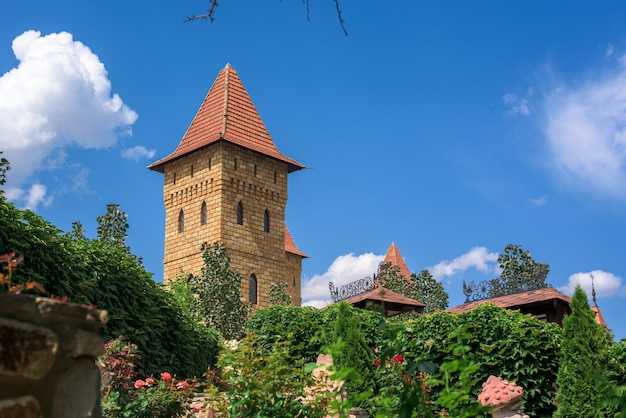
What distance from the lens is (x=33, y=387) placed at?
231 cm

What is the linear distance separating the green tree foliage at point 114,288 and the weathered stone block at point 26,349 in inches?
345

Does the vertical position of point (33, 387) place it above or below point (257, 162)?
below

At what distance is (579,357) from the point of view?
38.1 feet

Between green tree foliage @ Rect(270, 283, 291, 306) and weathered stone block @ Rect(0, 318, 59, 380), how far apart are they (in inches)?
1244

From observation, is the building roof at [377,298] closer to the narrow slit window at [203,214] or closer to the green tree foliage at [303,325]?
the green tree foliage at [303,325]

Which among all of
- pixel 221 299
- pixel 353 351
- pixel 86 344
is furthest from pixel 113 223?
pixel 86 344

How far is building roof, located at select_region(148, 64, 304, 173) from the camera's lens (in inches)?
1516

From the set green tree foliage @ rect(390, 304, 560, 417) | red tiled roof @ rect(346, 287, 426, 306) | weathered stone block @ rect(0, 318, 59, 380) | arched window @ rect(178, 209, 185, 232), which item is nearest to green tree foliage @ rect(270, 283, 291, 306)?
arched window @ rect(178, 209, 185, 232)

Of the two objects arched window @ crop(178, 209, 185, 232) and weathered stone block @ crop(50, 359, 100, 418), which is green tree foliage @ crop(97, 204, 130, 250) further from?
weathered stone block @ crop(50, 359, 100, 418)

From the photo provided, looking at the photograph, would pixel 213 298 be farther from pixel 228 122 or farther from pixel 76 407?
pixel 76 407

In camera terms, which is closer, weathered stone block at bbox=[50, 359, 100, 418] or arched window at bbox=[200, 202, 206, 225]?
weathered stone block at bbox=[50, 359, 100, 418]

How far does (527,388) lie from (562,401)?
3.57ft

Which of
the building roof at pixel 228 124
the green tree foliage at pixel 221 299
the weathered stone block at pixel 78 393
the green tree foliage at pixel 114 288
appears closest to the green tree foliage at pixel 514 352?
the green tree foliage at pixel 114 288

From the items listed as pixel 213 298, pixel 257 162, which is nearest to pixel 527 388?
pixel 213 298
